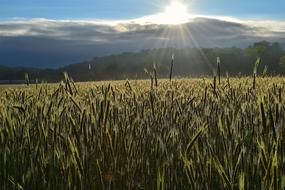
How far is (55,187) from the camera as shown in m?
2.91

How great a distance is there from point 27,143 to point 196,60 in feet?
310

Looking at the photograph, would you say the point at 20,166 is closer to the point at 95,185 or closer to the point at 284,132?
the point at 95,185

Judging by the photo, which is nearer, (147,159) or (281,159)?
(281,159)

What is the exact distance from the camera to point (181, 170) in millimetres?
3016

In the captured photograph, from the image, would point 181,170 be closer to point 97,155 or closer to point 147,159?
point 147,159

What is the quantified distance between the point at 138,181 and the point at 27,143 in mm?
868

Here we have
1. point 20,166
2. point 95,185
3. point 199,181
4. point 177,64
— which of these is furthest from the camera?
point 177,64

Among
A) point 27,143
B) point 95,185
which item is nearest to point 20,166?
point 27,143

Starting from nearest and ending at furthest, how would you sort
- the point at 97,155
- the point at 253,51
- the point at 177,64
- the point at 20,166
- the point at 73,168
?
the point at 73,168, the point at 97,155, the point at 20,166, the point at 253,51, the point at 177,64

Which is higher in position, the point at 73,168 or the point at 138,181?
the point at 73,168

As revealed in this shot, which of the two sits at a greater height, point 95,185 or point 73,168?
point 73,168

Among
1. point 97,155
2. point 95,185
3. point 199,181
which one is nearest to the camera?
point 199,181

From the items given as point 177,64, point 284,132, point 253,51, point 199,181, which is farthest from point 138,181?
point 177,64

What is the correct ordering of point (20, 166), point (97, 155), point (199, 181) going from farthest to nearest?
point (20, 166) → point (97, 155) → point (199, 181)
